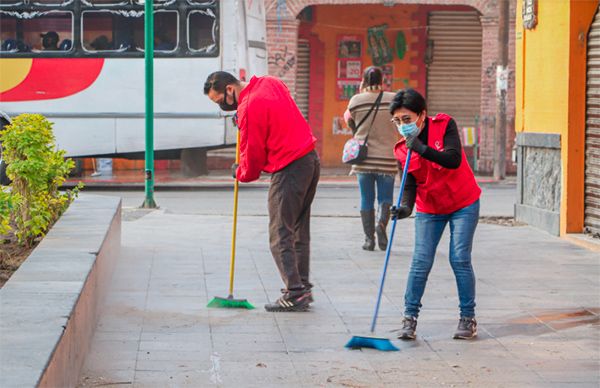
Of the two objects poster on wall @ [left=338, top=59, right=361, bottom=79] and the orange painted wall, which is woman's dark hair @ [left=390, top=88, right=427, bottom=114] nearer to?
the orange painted wall

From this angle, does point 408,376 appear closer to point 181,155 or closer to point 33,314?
point 33,314

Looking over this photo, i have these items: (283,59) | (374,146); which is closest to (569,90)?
(374,146)

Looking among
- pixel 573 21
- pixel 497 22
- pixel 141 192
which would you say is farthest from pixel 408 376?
pixel 497 22

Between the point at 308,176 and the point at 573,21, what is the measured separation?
5.55 m

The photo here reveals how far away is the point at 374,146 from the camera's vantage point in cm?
1216

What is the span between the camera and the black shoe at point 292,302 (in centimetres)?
890

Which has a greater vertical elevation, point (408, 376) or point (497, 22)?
point (497, 22)

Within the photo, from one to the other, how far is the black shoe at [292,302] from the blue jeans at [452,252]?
99 centimetres

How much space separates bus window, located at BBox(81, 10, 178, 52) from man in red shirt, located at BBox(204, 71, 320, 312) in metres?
12.7

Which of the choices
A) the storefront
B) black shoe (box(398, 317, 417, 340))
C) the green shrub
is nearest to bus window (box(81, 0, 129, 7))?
the storefront

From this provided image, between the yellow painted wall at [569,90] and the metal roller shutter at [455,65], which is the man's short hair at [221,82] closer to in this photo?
the yellow painted wall at [569,90]

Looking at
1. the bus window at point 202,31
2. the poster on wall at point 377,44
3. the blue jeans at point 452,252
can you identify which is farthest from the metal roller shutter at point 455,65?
the blue jeans at point 452,252

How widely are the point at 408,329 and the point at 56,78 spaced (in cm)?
1459

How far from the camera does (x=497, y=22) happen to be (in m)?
25.7
